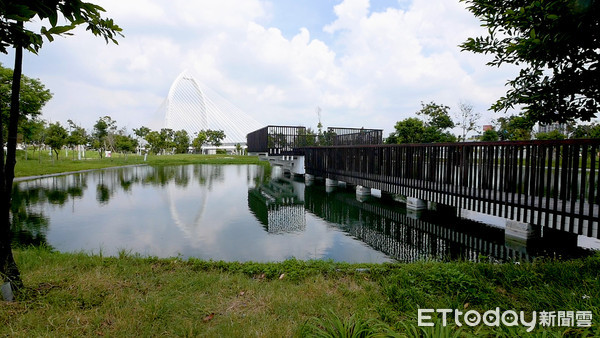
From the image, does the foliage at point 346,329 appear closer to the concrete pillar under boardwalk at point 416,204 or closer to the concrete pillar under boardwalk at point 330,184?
the concrete pillar under boardwalk at point 416,204

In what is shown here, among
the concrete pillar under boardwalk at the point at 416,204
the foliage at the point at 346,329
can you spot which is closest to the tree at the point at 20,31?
the foliage at the point at 346,329

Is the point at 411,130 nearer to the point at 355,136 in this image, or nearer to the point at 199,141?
the point at 355,136

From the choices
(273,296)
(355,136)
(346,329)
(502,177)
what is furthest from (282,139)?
(346,329)

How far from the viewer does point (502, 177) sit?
22.9ft

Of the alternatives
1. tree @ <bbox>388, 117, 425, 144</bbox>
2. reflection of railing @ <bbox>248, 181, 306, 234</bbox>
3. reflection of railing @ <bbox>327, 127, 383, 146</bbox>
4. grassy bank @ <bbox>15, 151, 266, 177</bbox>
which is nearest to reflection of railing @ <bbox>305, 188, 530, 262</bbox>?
reflection of railing @ <bbox>248, 181, 306, 234</bbox>

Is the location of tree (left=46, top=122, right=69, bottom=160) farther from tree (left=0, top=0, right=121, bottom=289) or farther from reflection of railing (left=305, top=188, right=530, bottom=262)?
tree (left=0, top=0, right=121, bottom=289)

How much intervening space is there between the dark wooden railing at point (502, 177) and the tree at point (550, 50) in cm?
165

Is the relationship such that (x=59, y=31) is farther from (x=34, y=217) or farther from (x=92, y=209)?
(x=92, y=209)

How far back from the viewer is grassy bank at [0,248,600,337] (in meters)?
2.52

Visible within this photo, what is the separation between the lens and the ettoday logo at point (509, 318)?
2.48 metres

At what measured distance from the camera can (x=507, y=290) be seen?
133 inches

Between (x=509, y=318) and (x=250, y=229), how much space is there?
5860mm

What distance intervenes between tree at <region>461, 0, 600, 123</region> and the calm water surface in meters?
2.94

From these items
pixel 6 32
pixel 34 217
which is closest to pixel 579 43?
pixel 6 32
